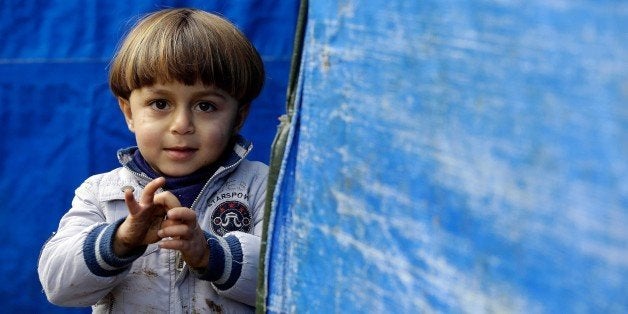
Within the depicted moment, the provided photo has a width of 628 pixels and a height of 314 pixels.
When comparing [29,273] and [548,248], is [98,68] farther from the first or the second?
[548,248]

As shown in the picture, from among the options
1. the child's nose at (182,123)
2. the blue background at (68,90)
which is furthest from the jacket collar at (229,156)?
the blue background at (68,90)

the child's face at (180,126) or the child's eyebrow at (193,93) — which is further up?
the child's eyebrow at (193,93)

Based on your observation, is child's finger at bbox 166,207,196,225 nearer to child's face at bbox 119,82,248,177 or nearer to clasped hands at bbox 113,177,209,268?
clasped hands at bbox 113,177,209,268

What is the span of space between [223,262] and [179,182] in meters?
0.25

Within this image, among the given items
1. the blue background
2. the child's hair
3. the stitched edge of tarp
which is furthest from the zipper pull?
the blue background

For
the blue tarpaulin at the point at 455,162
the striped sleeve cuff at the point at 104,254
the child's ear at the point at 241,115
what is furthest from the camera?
the child's ear at the point at 241,115

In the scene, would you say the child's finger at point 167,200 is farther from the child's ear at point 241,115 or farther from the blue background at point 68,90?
the blue background at point 68,90

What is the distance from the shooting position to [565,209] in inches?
36.8

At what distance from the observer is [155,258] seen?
193 cm

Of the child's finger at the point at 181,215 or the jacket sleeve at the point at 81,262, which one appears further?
the jacket sleeve at the point at 81,262

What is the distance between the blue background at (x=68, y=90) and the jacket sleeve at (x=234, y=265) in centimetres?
75

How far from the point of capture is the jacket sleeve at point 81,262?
180cm

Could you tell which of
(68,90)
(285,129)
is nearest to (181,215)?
(285,129)

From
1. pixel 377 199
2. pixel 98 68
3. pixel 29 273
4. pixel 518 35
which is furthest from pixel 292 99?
pixel 29 273
